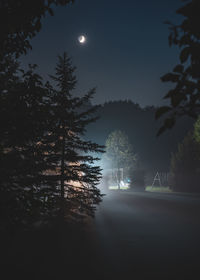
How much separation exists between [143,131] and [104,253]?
89410 mm

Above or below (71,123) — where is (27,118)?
below

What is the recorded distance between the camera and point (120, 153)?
203 feet

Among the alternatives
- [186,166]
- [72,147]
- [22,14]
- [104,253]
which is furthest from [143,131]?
[22,14]

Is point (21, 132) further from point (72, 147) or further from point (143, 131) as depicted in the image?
point (143, 131)

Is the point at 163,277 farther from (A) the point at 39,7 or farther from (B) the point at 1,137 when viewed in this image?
(A) the point at 39,7

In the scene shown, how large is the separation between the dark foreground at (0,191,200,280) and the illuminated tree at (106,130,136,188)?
50.7m

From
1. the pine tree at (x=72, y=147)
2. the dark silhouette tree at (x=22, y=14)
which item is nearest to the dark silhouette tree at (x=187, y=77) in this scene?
the dark silhouette tree at (x=22, y=14)

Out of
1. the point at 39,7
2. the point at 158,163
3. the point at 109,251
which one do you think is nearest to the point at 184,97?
the point at 39,7

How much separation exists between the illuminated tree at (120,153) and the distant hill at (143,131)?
347 inches

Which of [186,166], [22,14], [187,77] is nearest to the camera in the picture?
[187,77]

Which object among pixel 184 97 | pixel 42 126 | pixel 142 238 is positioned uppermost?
pixel 42 126

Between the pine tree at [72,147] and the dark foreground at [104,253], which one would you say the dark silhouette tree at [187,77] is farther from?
the pine tree at [72,147]

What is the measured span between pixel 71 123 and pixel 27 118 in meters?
5.27

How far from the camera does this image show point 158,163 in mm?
78438
